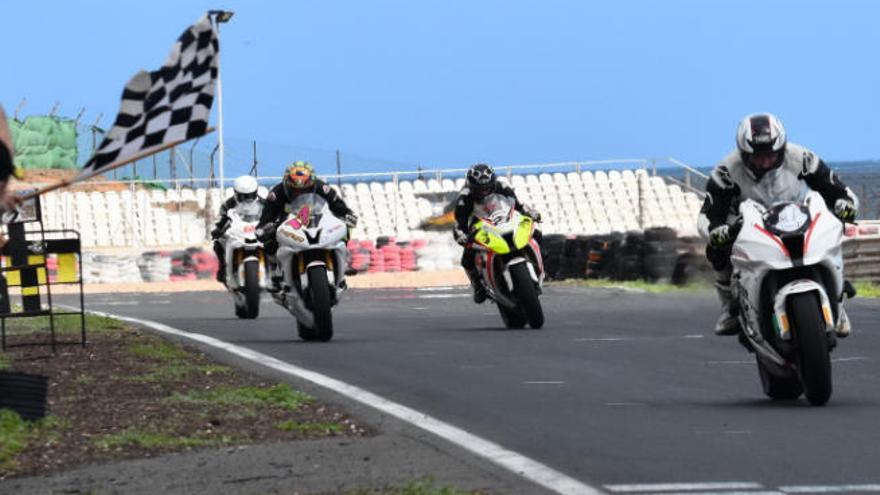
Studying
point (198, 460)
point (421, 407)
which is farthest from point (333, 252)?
point (198, 460)

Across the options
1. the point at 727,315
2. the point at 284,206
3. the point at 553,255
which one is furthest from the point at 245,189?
the point at 727,315

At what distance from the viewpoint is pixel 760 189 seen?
34.8 feet

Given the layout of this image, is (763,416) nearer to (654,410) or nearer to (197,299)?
(654,410)

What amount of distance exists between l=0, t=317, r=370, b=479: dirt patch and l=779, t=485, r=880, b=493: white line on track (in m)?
2.28

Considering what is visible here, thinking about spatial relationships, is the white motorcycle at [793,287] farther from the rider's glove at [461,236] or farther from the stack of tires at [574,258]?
the stack of tires at [574,258]

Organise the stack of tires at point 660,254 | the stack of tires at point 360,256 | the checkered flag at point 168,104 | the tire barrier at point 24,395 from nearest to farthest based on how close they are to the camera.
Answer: the checkered flag at point 168,104
the tire barrier at point 24,395
the stack of tires at point 660,254
the stack of tires at point 360,256

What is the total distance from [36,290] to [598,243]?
15920 millimetres

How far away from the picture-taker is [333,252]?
54.8 ft

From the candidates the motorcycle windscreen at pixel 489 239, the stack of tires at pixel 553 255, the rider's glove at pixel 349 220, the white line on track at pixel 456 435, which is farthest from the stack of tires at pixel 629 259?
the white line on track at pixel 456 435

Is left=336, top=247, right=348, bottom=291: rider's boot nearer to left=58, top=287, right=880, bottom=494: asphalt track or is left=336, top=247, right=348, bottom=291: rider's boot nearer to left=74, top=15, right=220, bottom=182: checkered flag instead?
left=58, top=287, right=880, bottom=494: asphalt track

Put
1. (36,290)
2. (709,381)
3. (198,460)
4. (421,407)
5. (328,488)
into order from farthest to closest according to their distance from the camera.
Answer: (36,290) → (709,381) → (421,407) → (198,460) → (328,488)

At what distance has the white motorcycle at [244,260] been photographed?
21.1 m

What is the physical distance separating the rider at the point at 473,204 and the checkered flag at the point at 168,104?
1047cm

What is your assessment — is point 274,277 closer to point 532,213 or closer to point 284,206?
point 284,206
